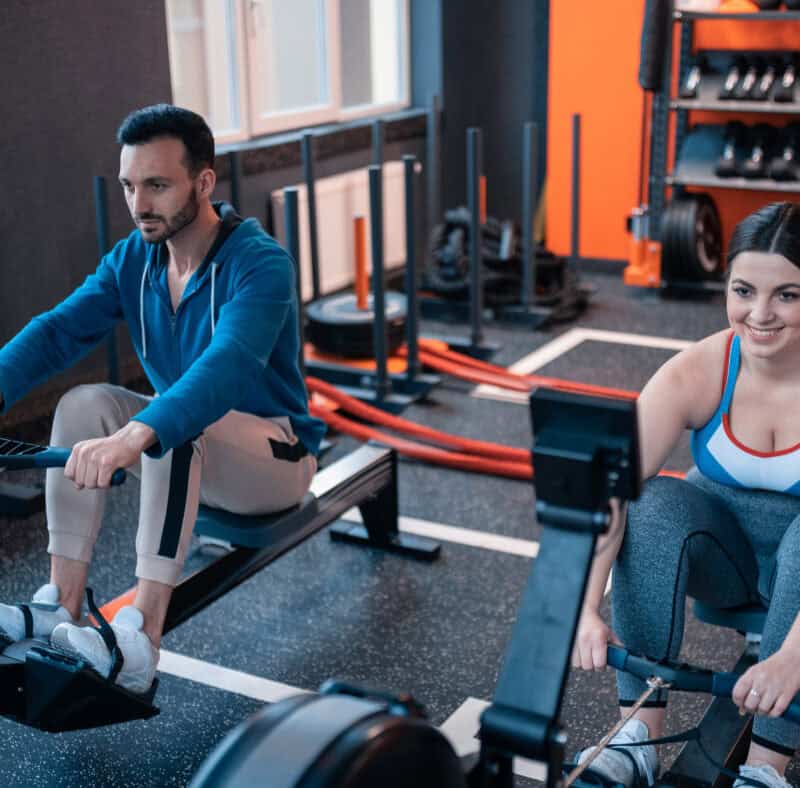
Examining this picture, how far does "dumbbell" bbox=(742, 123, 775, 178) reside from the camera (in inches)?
192

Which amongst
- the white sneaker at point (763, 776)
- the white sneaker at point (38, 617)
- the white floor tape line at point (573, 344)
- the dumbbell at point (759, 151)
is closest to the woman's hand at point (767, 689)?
the white sneaker at point (763, 776)

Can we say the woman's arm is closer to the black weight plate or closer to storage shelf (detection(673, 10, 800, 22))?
the black weight plate

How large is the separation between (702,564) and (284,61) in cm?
404

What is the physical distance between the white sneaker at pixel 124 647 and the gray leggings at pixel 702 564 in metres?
0.77

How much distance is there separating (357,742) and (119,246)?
155 cm

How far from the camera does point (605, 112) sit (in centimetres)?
547

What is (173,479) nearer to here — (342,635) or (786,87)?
(342,635)

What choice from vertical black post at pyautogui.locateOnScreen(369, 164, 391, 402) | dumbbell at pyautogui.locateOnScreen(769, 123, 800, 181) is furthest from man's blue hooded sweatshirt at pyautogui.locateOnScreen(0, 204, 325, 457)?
dumbbell at pyautogui.locateOnScreen(769, 123, 800, 181)

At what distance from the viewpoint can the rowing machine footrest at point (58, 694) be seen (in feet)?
5.78

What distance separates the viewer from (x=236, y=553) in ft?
7.34

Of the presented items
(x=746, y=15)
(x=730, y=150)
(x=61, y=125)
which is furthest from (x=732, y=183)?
(x=61, y=125)

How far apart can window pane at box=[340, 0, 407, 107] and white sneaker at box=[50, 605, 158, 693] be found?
404 cm

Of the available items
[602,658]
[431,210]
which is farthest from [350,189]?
[602,658]

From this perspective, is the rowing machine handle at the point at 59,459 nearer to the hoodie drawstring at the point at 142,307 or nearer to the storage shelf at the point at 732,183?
the hoodie drawstring at the point at 142,307
